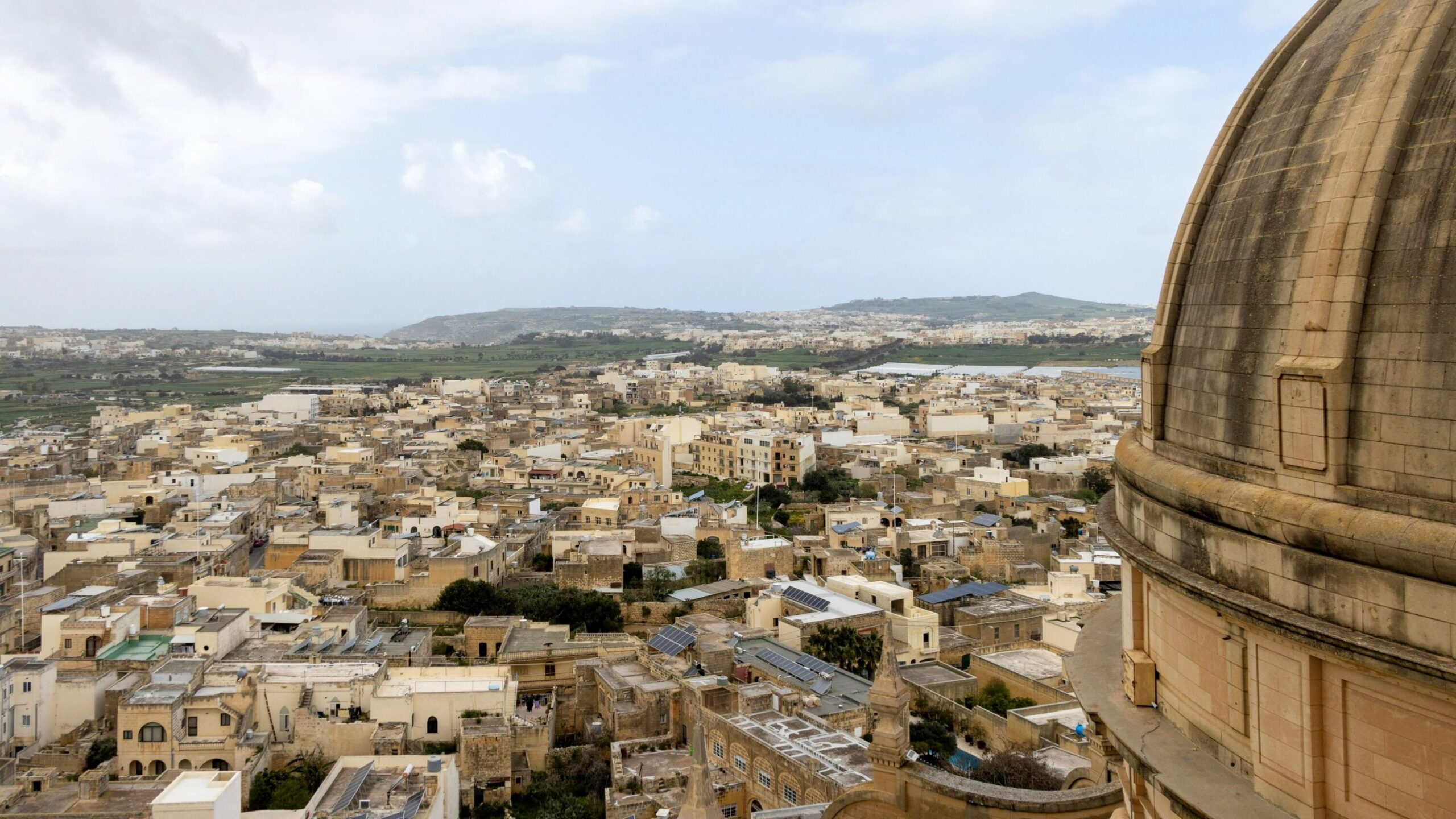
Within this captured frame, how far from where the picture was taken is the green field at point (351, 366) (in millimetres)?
112250

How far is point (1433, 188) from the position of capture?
5.91 metres

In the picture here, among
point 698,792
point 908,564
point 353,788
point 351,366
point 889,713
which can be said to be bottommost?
point 908,564

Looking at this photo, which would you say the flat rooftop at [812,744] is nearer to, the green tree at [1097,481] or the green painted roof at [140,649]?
the green painted roof at [140,649]

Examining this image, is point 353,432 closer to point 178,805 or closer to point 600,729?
point 600,729

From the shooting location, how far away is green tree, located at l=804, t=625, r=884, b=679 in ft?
90.3

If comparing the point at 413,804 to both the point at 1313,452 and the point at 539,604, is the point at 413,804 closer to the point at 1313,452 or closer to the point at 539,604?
the point at 539,604

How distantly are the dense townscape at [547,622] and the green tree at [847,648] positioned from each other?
0.11 metres

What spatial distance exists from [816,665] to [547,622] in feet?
31.8

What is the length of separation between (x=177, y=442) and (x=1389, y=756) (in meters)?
68.8

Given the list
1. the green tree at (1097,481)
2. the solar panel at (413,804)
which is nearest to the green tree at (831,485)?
the green tree at (1097,481)

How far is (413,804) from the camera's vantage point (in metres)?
18.7

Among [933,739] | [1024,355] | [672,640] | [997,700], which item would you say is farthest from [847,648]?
[1024,355]

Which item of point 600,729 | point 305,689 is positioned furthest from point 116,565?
point 600,729

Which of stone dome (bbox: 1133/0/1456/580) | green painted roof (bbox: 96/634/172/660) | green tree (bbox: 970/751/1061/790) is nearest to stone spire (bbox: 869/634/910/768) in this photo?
stone dome (bbox: 1133/0/1456/580)
